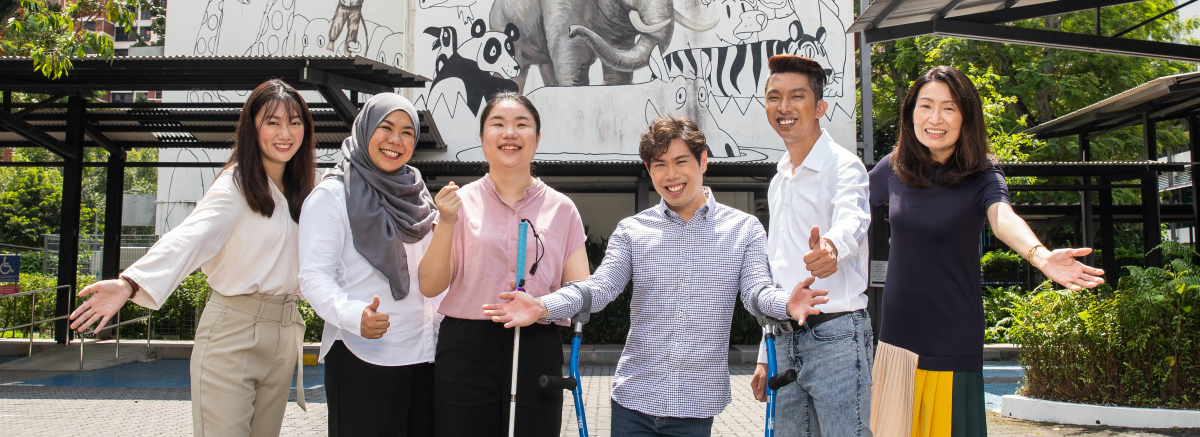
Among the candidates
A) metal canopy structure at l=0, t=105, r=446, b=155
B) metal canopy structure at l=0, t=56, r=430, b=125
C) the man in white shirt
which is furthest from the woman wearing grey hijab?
metal canopy structure at l=0, t=105, r=446, b=155

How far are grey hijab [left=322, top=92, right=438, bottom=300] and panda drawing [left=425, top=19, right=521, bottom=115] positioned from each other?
1063 centimetres

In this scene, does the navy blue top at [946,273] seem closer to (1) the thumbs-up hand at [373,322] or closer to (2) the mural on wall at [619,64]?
(1) the thumbs-up hand at [373,322]

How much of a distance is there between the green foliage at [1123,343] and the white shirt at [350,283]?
636 cm

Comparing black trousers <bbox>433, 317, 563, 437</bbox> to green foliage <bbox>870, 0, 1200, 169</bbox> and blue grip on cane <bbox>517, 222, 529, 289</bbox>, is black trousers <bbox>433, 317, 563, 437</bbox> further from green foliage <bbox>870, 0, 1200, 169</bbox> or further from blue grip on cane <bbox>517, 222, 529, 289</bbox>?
green foliage <bbox>870, 0, 1200, 169</bbox>

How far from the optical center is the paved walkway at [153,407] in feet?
22.3

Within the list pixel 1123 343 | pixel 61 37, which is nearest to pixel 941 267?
pixel 1123 343

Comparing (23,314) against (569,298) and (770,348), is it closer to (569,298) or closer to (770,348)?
(569,298)

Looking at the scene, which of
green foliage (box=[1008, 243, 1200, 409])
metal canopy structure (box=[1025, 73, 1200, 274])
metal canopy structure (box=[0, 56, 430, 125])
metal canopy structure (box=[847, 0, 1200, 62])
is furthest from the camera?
metal canopy structure (box=[1025, 73, 1200, 274])

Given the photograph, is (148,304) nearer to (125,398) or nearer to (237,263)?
(237,263)

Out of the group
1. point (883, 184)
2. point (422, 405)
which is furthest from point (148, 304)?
point (883, 184)

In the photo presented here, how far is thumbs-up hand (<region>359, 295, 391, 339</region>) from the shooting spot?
2.68 metres

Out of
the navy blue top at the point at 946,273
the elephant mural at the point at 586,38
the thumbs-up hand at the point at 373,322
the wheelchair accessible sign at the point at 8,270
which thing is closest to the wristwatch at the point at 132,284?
the thumbs-up hand at the point at 373,322

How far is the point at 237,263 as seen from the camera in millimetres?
3145

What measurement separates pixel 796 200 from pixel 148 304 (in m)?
2.50
